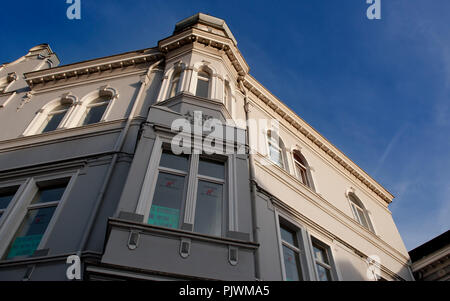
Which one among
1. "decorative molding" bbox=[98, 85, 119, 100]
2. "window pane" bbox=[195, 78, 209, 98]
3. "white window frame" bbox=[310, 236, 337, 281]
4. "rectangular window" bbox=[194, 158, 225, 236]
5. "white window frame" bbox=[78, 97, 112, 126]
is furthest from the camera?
"decorative molding" bbox=[98, 85, 119, 100]

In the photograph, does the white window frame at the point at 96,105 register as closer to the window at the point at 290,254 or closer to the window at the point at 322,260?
the window at the point at 290,254

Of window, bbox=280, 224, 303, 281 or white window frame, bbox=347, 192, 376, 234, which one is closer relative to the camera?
window, bbox=280, 224, 303, 281

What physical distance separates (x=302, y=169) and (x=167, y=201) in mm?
8362

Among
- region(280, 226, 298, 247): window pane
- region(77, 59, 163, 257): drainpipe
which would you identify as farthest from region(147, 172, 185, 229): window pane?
region(280, 226, 298, 247): window pane

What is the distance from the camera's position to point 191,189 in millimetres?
8148

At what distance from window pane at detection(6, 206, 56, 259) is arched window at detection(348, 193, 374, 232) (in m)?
12.7

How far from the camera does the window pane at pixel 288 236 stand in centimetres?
1032

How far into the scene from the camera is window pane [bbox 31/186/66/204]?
30.8ft

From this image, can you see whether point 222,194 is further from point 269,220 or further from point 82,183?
point 82,183

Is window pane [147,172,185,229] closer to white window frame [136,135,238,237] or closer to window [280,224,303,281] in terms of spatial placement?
white window frame [136,135,238,237]

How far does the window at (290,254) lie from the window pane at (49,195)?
6683 millimetres

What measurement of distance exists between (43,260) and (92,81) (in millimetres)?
9093

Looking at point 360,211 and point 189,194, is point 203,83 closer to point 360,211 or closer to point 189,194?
point 189,194
